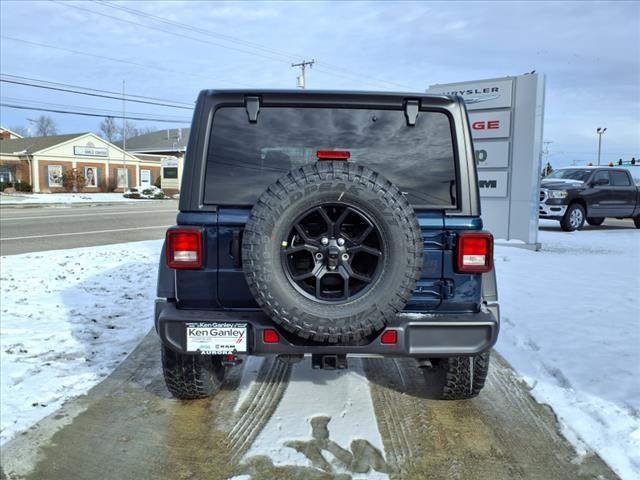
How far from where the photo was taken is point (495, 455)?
2.92 m

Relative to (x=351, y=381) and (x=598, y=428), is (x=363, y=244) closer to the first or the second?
(x=351, y=381)

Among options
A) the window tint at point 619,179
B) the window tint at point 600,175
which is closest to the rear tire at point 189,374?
the window tint at point 600,175

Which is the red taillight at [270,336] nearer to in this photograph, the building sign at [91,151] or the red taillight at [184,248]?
the red taillight at [184,248]

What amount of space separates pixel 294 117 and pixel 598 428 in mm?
2647

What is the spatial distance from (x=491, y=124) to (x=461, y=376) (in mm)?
8737

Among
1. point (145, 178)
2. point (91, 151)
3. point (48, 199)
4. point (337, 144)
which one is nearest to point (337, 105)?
point (337, 144)

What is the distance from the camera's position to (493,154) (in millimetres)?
11086

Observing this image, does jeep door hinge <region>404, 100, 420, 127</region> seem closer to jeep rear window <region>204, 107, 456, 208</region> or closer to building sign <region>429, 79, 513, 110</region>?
jeep rear window <region>204, 107, 456, 208</region>

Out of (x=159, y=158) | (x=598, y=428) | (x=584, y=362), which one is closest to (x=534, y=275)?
(x=584, y=362)

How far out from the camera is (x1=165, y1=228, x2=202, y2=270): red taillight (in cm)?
290

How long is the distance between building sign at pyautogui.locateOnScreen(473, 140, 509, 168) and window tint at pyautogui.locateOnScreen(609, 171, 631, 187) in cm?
647

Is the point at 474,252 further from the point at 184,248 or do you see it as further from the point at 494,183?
the point at 494,183

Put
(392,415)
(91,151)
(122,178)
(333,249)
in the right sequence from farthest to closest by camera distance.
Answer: (122,178), (91,151), (392,415), (333,249)

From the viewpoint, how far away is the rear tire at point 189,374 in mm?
3334
